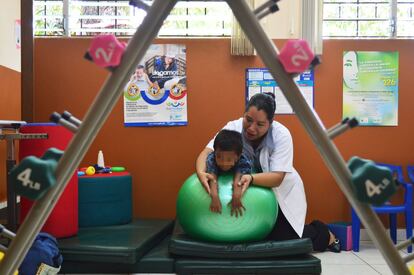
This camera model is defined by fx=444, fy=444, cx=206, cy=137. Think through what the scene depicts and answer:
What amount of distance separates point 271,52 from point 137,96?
267 centimetres

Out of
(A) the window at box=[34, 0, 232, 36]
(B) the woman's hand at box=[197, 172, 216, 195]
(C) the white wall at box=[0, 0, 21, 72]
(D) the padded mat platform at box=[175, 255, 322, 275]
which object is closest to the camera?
(D) the padded mat platform at box=[175, 255, 322, 275]

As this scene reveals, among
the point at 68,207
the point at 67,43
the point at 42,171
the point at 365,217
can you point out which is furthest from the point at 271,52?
the point at 67,43

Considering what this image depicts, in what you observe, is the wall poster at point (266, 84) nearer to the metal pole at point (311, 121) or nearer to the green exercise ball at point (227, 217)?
the green exercise ball at point (227, 217)

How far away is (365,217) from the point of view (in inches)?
39.8

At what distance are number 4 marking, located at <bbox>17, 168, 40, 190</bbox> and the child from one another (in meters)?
1.61

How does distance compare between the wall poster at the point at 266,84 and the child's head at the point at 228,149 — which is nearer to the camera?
the child's head at the point at 228,149

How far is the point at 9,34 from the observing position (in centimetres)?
371

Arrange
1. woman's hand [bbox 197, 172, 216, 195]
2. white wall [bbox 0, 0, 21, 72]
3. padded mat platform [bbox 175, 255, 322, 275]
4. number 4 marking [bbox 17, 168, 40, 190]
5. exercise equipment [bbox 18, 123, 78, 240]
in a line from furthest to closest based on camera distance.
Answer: white wall [bbox 0, 0, 21, 72] < exercise equipment [bbox 18, 123, 78, 240] < woman's hand [bbox 197, 172, 216, 195] < padded mat platform [bbox 175, 255, 322, 275] < number 4 marking [bbox 17, 168, 40, 190]

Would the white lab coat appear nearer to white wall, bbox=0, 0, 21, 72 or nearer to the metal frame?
the metal frame

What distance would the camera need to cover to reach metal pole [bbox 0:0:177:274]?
1.00 metres

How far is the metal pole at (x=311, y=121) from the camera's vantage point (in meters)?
1.01

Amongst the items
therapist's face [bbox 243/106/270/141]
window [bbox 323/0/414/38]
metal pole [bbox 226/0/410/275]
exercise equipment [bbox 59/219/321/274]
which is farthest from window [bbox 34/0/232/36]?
metal pole [bbox 226/0/410/275]

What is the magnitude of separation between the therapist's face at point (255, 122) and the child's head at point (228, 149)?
0.17 meters

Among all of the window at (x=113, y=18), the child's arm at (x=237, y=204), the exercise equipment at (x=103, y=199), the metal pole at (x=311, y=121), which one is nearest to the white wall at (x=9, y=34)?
the window at (x=113, y=18)
